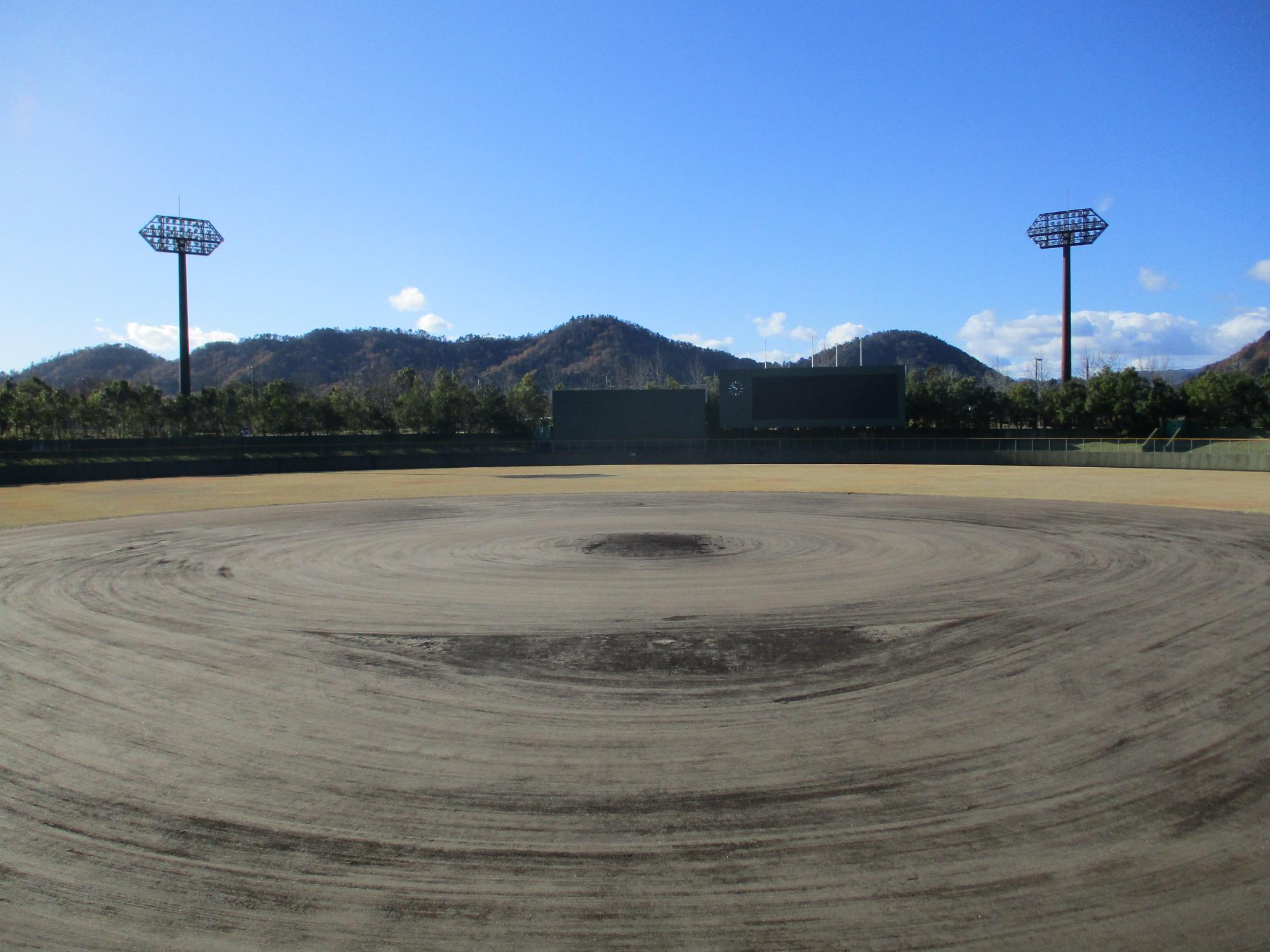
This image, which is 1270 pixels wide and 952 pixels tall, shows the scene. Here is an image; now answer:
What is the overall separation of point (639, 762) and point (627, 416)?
59.5 metres

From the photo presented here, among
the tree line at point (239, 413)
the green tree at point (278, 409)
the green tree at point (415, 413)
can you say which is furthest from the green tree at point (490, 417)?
the green tree at point (278, 409)

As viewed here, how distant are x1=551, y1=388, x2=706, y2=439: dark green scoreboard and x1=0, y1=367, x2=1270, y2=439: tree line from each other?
15.0m

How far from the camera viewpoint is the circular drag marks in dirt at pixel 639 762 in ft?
15.3

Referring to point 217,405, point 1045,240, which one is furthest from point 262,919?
point 1045,240

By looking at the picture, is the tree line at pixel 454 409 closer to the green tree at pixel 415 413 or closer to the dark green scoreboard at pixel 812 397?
the green tree at pixel 415 413

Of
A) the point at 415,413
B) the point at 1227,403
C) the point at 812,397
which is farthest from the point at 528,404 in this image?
the point at 1227,403

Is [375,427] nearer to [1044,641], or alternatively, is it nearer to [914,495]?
[914,495]

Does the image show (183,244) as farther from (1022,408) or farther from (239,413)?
(1022,408)

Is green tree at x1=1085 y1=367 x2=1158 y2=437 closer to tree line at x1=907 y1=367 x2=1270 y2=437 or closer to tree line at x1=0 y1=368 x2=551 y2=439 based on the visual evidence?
tree line at x1=907 y1=367 x2=1270 y2=437

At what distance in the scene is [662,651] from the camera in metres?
9.91

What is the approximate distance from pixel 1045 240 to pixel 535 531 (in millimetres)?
99852

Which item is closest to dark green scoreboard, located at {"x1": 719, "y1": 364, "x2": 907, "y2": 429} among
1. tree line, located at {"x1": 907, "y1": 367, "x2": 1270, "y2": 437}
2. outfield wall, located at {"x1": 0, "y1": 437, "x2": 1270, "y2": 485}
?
outfield wall, located at {"x1": 0, "y1": 437, "x2": 1270, "y2": 485}

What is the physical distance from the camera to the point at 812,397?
62.2m

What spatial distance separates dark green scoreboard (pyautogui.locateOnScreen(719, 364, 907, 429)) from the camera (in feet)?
201
